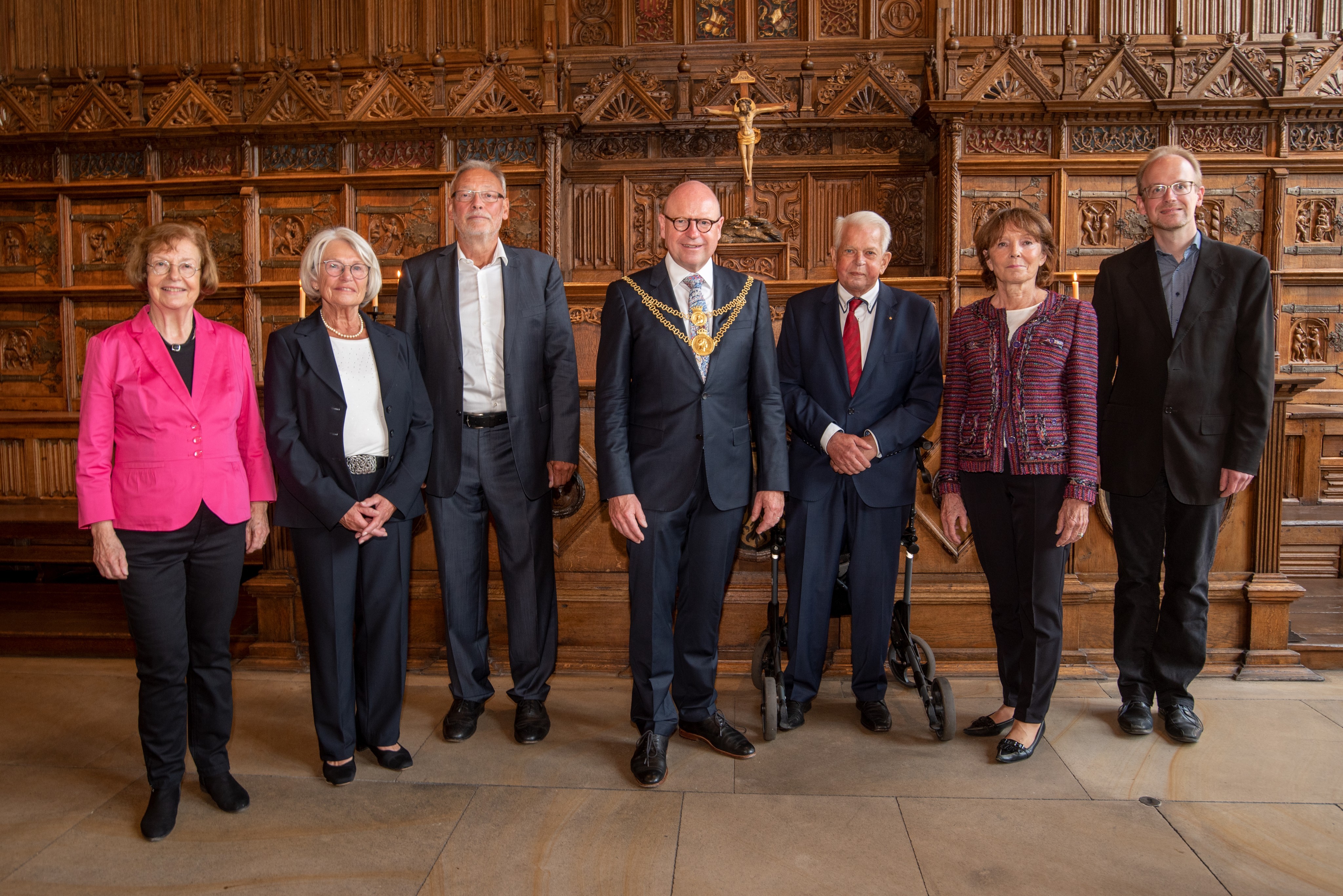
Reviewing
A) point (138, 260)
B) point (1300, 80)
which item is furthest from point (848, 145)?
point (138, 260)

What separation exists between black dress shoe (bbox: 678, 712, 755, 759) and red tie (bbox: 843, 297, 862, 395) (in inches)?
43.4

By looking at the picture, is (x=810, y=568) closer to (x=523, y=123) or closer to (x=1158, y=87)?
(x=523, y=123)

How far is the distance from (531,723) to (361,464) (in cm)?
96

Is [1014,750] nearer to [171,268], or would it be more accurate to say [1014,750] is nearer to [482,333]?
[482,333]

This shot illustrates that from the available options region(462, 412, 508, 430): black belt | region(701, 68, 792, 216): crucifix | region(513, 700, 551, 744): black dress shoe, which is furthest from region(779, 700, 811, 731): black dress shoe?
region(701, 68, 792, 216): crucifix

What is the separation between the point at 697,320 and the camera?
2445 mm

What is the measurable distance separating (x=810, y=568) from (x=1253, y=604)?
1.87 metres

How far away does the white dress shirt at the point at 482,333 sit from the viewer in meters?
2.60

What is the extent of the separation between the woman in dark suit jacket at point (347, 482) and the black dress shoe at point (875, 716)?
141 cm

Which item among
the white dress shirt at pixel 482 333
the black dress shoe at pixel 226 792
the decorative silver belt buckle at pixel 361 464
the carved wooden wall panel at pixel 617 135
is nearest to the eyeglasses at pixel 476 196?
the white dress shirt at pixel 482 333

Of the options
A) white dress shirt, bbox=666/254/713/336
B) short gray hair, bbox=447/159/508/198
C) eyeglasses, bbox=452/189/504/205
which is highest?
short gray hair, bbox=447/159/508/198

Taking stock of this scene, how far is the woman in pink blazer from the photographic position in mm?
2115

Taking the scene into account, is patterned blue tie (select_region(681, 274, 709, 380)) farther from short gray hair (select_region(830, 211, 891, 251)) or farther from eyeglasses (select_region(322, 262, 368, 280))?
eyeglasses (select_region(322, 262, 368, 280))

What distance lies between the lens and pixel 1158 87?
598 centimetres
